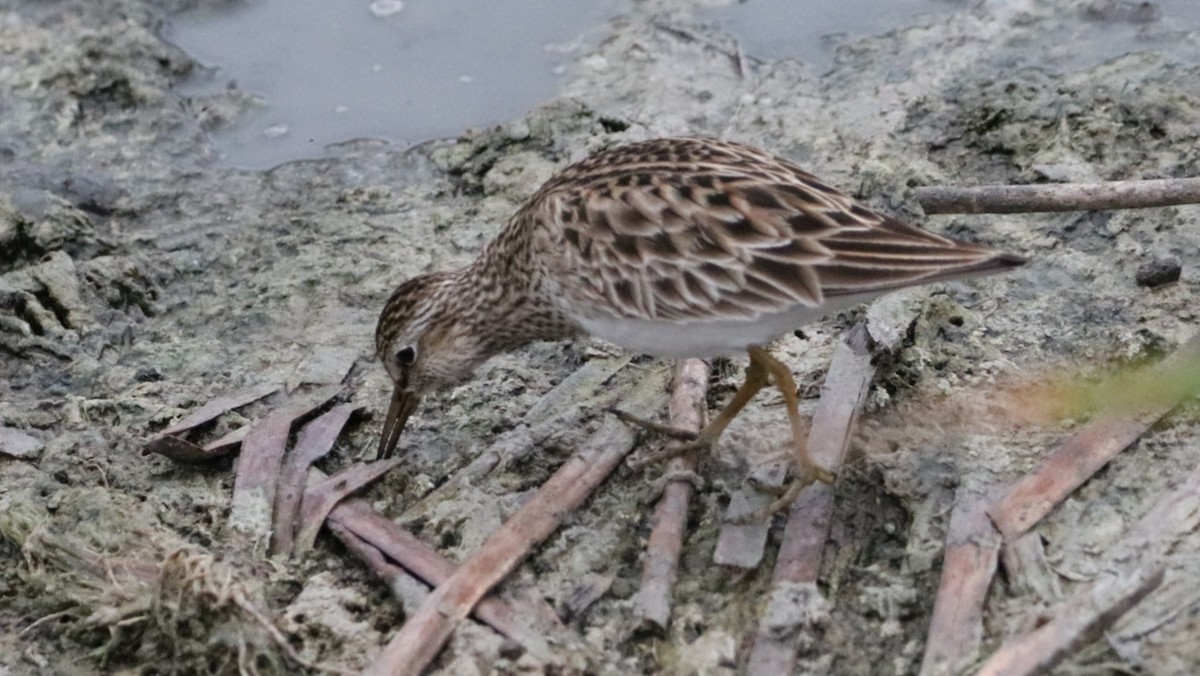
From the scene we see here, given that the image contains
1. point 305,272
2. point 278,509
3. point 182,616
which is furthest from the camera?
point 305,272

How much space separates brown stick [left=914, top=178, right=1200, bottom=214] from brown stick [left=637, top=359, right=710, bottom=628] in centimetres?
116

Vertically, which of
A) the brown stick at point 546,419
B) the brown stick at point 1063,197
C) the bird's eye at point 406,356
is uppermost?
the brown stick at point 1063,197

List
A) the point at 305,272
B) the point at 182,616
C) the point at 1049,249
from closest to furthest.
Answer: the point at 182,616, the point at 1049,249, the point at 305,272

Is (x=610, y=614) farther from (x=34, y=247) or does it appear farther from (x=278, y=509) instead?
(x=34, y=247)

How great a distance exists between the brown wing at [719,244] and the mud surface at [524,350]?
28.6 inches

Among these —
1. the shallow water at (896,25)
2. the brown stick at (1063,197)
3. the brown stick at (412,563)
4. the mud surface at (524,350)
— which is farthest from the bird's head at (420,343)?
the shallow water at (896,25)

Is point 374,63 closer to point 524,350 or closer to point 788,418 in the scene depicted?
point 524,350

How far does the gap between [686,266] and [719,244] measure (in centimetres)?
14

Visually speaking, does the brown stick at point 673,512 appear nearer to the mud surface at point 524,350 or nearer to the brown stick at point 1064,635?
the mud surface at point 524,350

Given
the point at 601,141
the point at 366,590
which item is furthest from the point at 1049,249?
the point at 366,590

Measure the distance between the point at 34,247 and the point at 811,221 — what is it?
12.7 feet

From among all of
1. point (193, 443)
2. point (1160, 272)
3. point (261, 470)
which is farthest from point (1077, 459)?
point (193, 443)

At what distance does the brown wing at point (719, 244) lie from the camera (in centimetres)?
461

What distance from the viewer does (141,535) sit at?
16.1 feet
